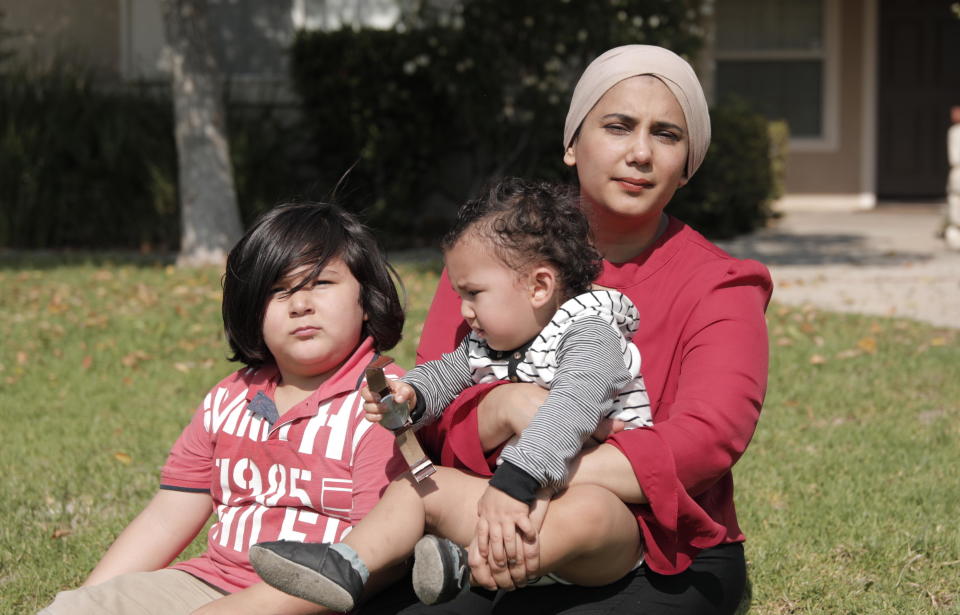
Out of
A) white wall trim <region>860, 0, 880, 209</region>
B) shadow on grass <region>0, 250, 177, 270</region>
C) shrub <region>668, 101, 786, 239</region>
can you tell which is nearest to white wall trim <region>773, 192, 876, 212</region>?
white wall trim <region>860, 0, 880, 209</region>

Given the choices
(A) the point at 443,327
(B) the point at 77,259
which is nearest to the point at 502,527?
(A) the point at 443,327

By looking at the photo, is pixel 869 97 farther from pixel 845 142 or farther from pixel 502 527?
pixel 502 527

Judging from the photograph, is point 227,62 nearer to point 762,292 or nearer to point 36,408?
point 36,408

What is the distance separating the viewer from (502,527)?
2119 millimetres

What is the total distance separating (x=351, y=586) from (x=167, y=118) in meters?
10.4

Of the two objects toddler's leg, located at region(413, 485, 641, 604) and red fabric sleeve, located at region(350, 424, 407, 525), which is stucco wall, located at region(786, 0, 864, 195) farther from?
toddler's leg, located at region(413, 485, 641, 604)

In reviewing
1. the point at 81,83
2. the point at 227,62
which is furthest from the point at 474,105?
the point at 81,83

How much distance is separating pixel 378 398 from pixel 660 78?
3.15 feet

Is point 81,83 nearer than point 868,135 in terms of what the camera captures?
Yes

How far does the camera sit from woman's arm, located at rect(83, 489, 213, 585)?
2777 mm

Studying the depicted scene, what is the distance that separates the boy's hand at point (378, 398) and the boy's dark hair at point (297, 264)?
1.46ft

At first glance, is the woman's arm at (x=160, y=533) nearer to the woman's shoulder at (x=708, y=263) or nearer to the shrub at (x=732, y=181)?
the woman's shoulder at (x=708, y=263)

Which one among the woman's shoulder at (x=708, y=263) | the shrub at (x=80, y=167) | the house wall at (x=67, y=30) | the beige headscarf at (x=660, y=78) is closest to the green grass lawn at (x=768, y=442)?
the woman's shoulder at (x=708, y=263)

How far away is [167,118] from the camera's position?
11.8m
